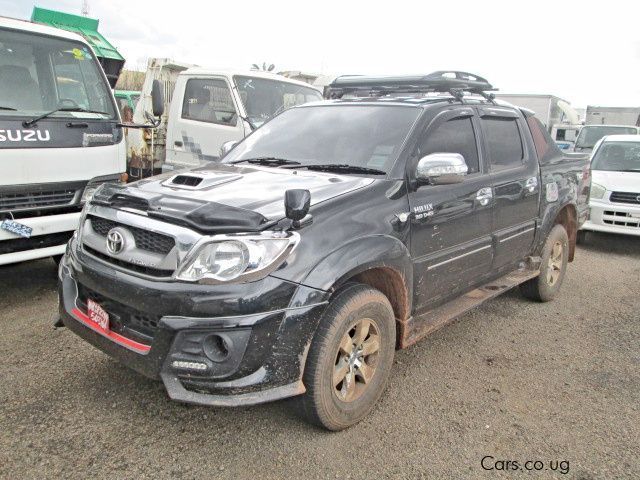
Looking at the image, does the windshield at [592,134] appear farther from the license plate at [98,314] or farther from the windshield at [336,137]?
the license plate at [98,314]

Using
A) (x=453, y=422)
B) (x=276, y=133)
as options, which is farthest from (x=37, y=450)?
(x=276, y=133)

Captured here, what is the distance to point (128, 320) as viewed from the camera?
2.61 metres

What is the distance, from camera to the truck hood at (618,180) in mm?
7527

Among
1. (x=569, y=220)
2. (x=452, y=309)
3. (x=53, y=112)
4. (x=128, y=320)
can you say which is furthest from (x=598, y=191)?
(x=128, y=320)

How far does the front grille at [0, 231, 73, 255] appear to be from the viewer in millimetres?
4109

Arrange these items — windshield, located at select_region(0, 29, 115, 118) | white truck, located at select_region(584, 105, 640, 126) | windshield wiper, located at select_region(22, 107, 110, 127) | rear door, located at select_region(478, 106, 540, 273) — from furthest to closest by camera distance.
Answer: white truck, located at select_region(584, 105, 640, 126) < windshield, located at select_region(0, 29, 115, 118) < windshield wiper, located at select_region(22, 107, 110, 127) < rear door, located at select_region(478, 106, 540, 273)

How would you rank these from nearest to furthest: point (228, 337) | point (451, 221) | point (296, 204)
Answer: point (228, 337) < point (296, 204) < point (451, 221)

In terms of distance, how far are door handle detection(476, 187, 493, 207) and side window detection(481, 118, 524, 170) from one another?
0.87 ft

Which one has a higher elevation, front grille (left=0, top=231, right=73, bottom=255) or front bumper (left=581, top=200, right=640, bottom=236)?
front grille (left=0, top=231, right=73, bottom=255)

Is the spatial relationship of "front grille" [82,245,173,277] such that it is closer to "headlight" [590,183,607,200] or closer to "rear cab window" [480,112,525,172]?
"rear cab window" [480,112,525,172]

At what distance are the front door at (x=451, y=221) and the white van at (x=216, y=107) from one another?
12.4ft

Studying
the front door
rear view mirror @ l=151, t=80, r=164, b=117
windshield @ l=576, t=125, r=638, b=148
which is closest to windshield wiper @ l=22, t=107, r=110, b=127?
rear view mirror @ l=151, t=80, r=164, b=117

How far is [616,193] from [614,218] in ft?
1.24

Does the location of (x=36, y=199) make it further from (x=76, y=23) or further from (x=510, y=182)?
(x=76, y=23)
